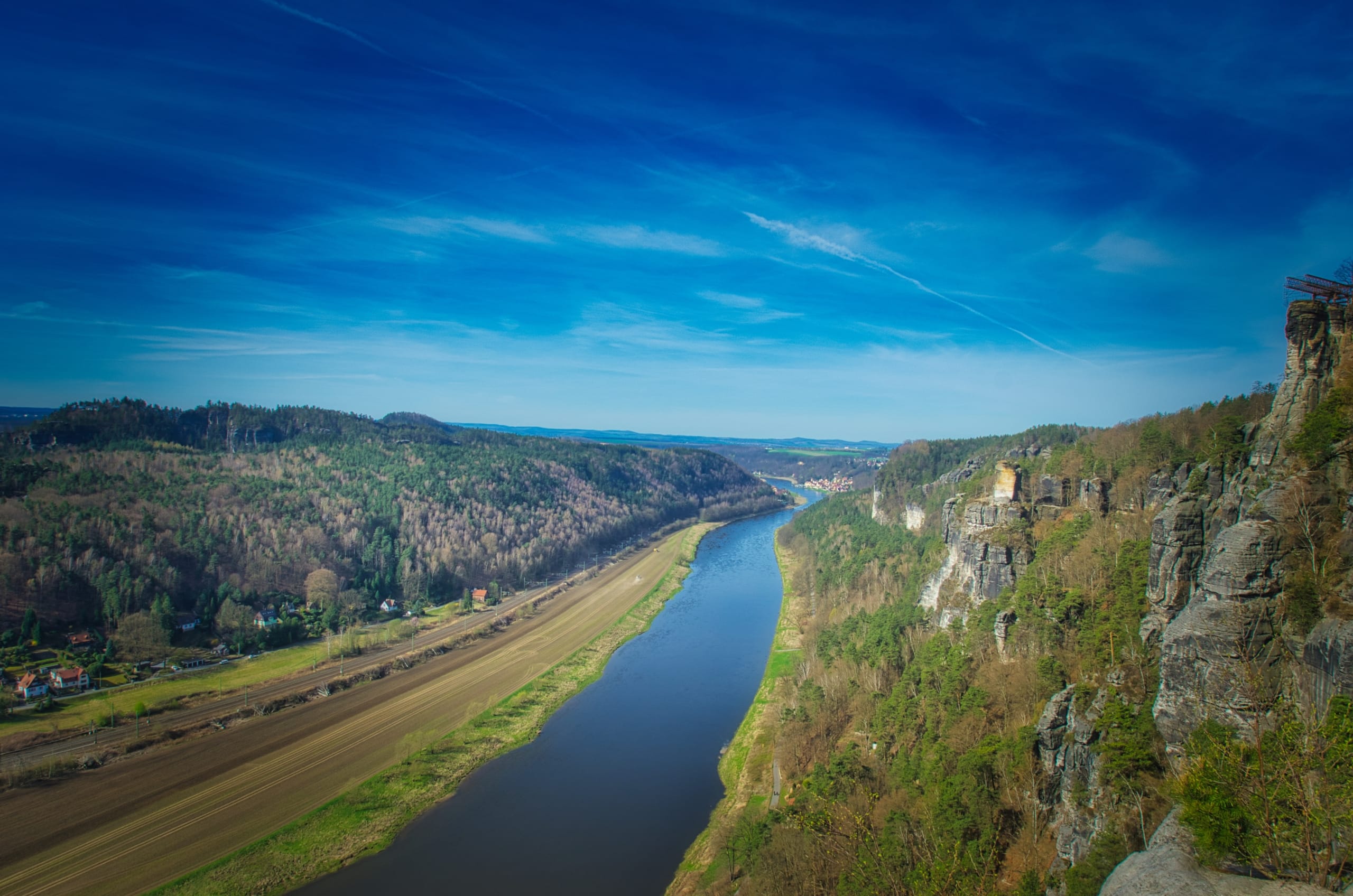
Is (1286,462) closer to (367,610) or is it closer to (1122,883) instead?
A: (1122,883)

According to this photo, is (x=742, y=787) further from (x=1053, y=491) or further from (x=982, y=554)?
(x=1053, y=491)

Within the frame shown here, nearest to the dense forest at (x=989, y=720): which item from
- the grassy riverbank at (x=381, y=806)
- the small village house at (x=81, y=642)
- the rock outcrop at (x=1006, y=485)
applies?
the rock outcrop at (x=1006, y=485)

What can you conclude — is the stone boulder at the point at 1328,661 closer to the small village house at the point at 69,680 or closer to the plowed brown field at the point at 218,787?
the plowed brown field at the point at 218,787

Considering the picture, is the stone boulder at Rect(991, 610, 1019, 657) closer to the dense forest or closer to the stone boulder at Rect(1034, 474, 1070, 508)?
the dense forest

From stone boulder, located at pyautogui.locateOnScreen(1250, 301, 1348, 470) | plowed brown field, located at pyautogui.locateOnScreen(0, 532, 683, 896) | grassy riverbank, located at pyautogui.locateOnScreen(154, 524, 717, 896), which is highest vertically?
stone boulder, located at pyautogui.locateOnScreen(1250, 301, 1348, 470)

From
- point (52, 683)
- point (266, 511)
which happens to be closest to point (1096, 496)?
point (52, 683)

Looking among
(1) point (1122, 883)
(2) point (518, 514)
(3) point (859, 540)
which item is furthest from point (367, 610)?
(1) point (1122, 883)

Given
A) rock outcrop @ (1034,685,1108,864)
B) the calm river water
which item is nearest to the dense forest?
rock outcrop @ (1034,685,1108,864)
